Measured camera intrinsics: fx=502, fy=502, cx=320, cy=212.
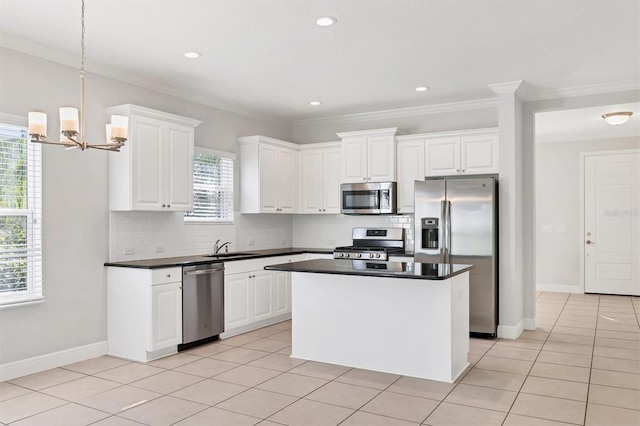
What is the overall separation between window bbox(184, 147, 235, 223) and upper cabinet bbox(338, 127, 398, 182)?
62.2 inches

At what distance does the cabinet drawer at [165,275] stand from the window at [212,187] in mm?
1130

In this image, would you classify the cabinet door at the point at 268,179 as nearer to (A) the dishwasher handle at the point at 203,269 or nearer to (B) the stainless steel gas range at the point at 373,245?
(B) the stainless steel gas range at the point at 373,245

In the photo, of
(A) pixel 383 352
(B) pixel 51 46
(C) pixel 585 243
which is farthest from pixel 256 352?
(C) pixel 585 243

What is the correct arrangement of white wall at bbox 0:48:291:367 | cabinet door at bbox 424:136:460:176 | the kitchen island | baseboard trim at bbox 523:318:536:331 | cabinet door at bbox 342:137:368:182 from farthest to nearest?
cabinet door at bbox 342:137:368:182 → cabinet door at bbox 424:136:460:176 → baseboard trim at bbox 523:318:536:331 → white wall at bbox 0:48:291:367 → the kitchen island

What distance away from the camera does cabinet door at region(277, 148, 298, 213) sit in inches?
279

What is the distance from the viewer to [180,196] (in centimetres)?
542

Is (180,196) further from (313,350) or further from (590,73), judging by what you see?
(590,73)

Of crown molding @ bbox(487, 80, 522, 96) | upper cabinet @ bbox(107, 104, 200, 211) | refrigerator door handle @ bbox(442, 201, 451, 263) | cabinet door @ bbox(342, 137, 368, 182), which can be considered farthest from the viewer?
cabinet door @ bbox(342, 137, 368, 182)

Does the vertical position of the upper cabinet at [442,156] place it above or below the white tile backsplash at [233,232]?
above

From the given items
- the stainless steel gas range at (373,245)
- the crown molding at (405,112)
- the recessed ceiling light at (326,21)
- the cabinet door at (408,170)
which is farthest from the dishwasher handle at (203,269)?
the crown molding at (405,112)

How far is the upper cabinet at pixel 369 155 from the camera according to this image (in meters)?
6.60

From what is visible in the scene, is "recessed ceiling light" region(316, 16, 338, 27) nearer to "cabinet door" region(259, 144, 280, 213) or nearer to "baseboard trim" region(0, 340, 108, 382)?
"cabinet door" region(259, 144, 280, 213)

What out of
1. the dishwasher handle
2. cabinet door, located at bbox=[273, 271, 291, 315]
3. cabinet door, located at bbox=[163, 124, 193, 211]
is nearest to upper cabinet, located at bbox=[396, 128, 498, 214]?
cabinet door, located at bbox=[273, 271, 291, 315]

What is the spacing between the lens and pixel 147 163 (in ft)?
16.5
